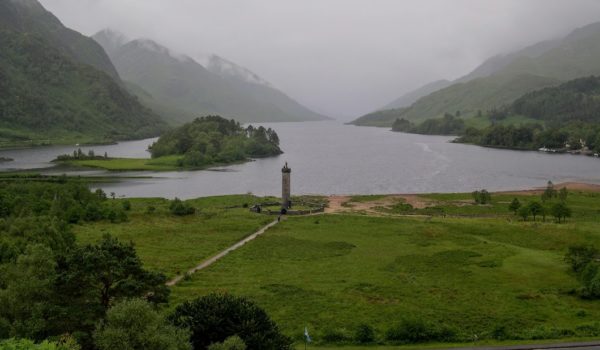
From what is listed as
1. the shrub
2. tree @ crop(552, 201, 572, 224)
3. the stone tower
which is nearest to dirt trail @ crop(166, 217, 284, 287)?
the stone tower

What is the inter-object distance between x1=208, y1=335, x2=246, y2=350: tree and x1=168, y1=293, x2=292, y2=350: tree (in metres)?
1.65

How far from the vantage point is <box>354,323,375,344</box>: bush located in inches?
1676

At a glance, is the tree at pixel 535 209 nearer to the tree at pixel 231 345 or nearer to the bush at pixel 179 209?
the bush at pixel 179 209

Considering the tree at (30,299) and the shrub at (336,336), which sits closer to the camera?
the tree at (30,299)

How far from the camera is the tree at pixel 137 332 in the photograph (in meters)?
29.4

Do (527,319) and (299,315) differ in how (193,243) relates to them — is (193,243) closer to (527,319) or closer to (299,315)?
(299,315)

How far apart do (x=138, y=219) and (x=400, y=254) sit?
158ft

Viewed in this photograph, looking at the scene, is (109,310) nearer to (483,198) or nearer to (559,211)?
(559,211)

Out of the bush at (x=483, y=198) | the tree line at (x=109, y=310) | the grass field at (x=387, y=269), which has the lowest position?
the grass field at (x=387, y=269)

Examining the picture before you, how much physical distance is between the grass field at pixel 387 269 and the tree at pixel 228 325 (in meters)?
8.45

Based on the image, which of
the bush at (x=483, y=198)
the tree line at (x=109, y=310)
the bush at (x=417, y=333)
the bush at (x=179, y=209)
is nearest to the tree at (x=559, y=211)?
the bush at (x=483, y=198)

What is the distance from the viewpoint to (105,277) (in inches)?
1495

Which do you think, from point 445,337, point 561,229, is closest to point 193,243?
point 445,337

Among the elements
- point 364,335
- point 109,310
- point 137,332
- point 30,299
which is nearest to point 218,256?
point 364,335
